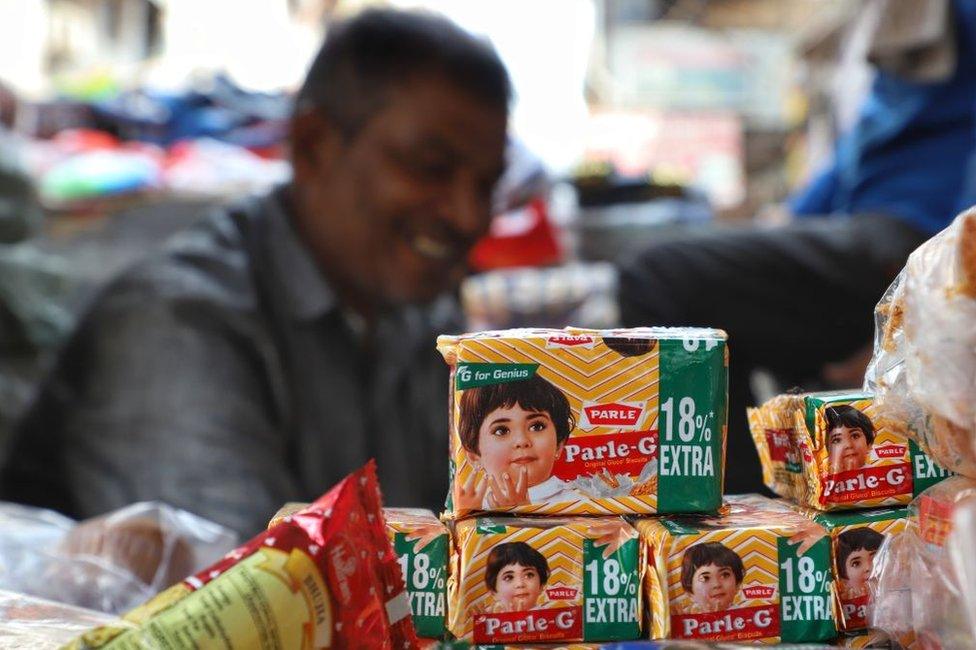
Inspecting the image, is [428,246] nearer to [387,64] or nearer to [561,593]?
[387,64]

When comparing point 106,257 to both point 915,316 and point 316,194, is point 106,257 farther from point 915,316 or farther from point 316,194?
point 915,316

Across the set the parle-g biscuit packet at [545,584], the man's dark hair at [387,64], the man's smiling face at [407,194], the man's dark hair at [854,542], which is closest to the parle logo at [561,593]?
the parle-g biscuit packet at [545,584]

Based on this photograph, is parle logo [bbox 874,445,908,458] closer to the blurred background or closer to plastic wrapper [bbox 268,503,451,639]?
plastic wrapper [bbox 268,503,451,639]

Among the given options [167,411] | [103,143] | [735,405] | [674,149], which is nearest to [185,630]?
[735,405]

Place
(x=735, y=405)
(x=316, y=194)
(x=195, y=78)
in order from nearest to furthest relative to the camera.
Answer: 1. (x=735, y=405)
2. (x=316, y=194)
3. (x=195, y=78)

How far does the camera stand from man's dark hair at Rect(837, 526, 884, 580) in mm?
766

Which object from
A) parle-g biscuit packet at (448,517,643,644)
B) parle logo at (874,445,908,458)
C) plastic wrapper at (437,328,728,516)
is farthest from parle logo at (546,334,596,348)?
parle logo at (874,445,908,458)

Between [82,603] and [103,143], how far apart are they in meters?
3.22

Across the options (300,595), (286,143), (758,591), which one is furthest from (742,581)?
(286,143)

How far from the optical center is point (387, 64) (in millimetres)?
2246

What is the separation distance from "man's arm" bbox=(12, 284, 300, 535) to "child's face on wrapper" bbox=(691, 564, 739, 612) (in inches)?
36.3

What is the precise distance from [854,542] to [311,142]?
1.80m

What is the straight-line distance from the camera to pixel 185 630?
0.62 metres

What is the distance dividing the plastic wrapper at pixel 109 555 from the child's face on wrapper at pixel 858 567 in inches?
29.4
